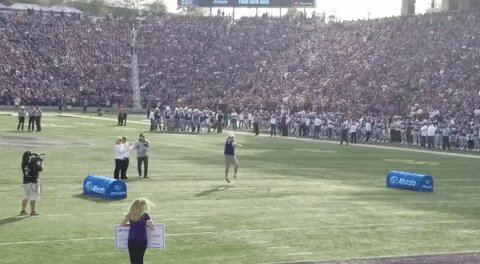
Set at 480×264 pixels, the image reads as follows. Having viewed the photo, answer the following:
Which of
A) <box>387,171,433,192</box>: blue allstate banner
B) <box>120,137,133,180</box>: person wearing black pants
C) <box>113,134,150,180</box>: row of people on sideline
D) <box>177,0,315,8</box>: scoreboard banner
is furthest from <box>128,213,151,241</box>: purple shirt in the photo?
<box>177,0,315,8</box>: scoreboard banner

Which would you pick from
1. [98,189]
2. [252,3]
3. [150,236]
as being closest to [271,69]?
[252,3]

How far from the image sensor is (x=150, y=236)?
13.0 m

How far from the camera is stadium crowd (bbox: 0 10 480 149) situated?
198 ft

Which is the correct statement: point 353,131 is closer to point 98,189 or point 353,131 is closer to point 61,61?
point 98,189

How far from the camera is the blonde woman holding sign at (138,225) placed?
12641 mm

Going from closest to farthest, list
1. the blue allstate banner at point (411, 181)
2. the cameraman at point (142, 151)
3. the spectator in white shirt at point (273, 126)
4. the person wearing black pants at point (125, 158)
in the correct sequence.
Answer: the person wearing black pants at point (125, 158)
the blue allstate banner at point (411, 181)
the cameraman at point (142, 151)
the spectator in white shirt at point (273, 126)

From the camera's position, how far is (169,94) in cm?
8706

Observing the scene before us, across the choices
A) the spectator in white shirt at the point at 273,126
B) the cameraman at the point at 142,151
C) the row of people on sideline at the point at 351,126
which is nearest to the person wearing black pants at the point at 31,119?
the row of people on sideline at the point at 351,126

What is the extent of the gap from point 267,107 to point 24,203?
5522cm

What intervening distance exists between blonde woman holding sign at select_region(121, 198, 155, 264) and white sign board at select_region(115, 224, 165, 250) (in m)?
0.10

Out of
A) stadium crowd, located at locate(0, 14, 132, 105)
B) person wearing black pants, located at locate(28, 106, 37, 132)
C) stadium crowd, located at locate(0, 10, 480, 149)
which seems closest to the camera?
person wearing black pants, located at locate(28, 106, 37, 132)

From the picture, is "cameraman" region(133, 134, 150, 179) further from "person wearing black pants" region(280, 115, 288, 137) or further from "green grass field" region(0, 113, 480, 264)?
"person wearing black pants" region(280, 115, 288, 137)

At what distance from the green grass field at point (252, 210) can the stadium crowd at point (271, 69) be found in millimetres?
18348

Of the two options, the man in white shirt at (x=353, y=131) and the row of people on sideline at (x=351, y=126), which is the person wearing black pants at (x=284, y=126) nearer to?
the row of people on sideline at (x=351, y=126)
